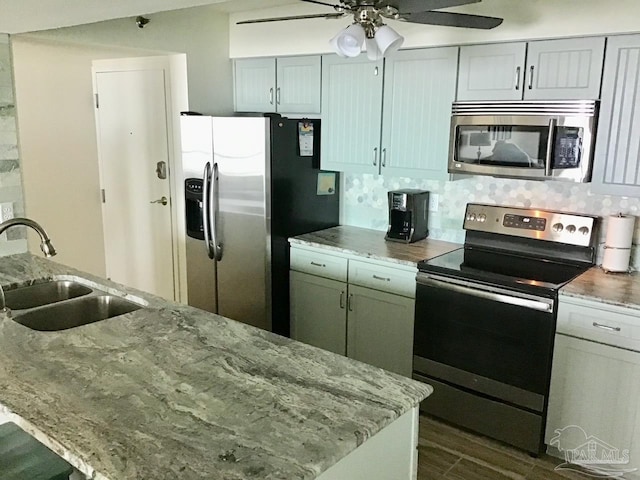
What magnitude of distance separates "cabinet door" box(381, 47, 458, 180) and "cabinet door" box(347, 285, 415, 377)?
0.73 meters

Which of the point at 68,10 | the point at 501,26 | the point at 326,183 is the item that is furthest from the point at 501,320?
the point at 68,10

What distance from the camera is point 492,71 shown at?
9.73 ft

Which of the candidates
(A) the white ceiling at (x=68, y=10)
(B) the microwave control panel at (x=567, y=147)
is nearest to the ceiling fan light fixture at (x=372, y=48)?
(A) the white ceiling at (x=68, y=10)

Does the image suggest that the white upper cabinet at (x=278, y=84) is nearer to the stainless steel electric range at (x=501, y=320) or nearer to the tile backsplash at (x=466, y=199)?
the tile backsplash at (x=466, y=199)

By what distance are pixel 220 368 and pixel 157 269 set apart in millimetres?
3034

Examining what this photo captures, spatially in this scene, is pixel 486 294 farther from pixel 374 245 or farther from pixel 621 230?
pixel 374 245

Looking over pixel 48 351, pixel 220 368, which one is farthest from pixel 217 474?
pixel 48 351

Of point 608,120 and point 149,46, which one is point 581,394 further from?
point 149,46

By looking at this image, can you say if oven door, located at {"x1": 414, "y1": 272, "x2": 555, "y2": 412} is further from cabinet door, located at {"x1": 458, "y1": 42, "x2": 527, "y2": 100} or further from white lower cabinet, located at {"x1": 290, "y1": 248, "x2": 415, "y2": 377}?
cabinet door, located at {"x1": 458, "y1": 42, "x2": 527, "y2": 100}

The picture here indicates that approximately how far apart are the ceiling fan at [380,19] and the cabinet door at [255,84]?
1.69 metres

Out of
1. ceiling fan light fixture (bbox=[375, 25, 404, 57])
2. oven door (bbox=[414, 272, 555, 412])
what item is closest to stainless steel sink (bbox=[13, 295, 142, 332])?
ceiling fan light fixture (bbox=[375, 25, 404, 57])

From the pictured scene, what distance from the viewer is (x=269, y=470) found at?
1.21m

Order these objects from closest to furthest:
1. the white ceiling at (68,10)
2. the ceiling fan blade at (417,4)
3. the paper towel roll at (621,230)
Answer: the ceiling fan blade at (417,4), the white ceiling at (68,10), the paper towel roll at (621,230)

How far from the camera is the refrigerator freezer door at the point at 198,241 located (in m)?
3.71
